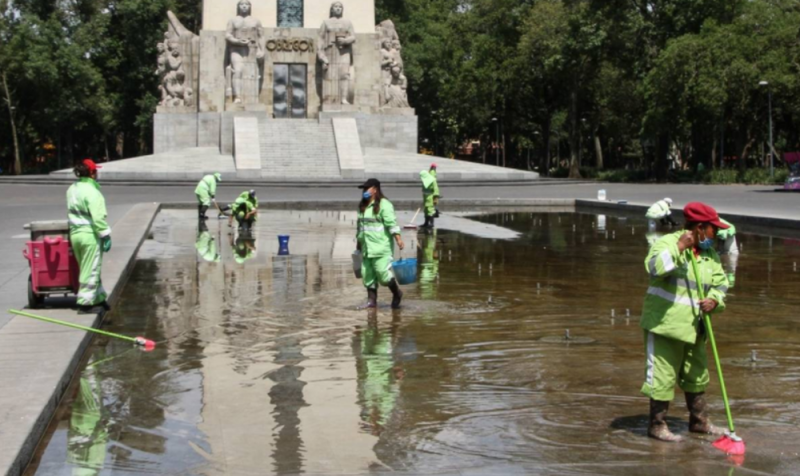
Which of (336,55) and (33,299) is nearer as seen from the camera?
(33,299)

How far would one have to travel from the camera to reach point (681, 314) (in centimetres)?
670

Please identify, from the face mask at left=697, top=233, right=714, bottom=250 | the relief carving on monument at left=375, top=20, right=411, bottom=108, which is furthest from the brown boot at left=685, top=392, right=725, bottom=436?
the relief carving on monument at left=375, top=20, right=411, bottom=108

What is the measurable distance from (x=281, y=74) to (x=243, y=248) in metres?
34.4

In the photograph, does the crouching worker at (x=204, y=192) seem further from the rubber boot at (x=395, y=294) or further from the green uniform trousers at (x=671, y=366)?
the green uniform trousers at (x=671, y=366)

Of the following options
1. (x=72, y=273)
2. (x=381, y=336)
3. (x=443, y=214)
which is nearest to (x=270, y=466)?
(x=381, y=336)

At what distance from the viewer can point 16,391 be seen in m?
7.18

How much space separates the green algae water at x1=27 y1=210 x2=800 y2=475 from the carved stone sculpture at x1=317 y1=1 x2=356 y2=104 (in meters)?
36.4

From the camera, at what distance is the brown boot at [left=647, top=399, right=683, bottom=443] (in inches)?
262

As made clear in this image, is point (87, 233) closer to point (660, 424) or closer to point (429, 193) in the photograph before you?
point (660, 424)

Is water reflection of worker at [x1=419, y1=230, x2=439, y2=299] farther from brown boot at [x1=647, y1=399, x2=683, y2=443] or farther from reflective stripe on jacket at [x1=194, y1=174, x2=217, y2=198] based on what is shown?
brown boot at [x1=647, y1=399, x2=683, y2=443]

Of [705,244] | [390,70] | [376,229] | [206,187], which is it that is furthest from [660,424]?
[390,70]

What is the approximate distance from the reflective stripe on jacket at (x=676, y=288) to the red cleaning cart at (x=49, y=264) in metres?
Result: 5.96

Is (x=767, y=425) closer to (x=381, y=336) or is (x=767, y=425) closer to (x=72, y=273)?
(x=381, y=336)

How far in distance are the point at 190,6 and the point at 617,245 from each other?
5493 cm
